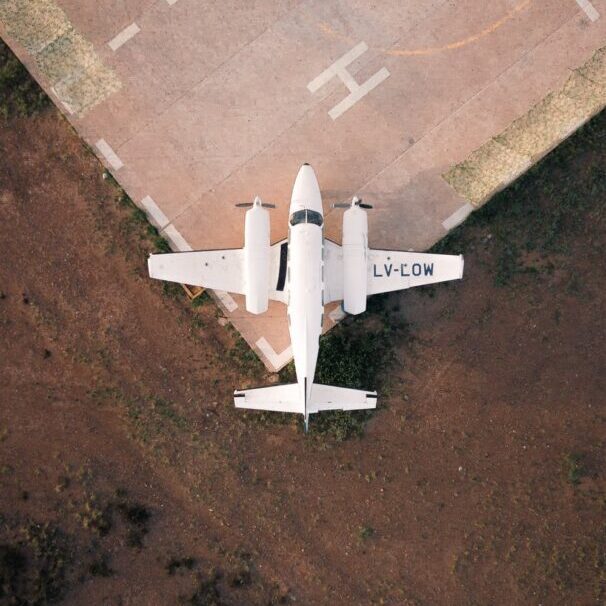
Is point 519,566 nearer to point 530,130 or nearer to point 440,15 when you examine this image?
point 530,130

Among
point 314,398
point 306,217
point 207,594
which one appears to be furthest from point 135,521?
point 306,217

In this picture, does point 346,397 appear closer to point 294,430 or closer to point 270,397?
point 270,397

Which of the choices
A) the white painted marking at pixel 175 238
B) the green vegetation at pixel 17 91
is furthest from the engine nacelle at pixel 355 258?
the green vegetation at pixel 17 91

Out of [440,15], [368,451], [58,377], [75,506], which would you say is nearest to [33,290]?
[58,377]

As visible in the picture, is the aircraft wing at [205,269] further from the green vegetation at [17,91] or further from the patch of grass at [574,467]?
the patch of grass at [574,467]

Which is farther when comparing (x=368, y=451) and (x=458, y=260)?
(x=368, y=451)

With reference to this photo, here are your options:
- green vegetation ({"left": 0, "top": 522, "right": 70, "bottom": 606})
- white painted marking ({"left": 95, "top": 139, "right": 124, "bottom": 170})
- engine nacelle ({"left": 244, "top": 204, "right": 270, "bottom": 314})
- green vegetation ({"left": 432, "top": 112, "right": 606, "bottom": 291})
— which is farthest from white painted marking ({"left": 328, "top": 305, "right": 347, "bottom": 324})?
green vegetation ({"left": 0, "top": 522, "right": 70, "bottom": 606})
